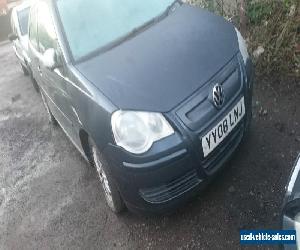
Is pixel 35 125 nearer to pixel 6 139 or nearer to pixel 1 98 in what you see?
pixel 6 139

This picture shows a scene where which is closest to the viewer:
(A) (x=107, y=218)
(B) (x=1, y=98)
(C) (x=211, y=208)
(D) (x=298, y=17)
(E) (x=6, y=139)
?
(C) (x=211, y=208)

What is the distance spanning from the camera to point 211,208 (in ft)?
10.4

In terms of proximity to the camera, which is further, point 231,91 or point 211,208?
point 211,208

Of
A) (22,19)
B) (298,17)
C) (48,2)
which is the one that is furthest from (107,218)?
(22,19)

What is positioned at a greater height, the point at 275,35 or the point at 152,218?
the point at 275,35

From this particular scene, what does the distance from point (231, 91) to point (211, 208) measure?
97cm

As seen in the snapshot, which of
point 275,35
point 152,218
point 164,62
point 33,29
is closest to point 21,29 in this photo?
point 33,29

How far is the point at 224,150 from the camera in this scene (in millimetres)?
2902

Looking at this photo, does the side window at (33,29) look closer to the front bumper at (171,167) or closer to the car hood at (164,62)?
the car hood at (164,62)

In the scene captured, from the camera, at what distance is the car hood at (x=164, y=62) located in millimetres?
2693

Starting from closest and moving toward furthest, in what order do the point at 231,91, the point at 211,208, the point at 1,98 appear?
the point at 231,91 → the point at 211,208 → the point at 1,98

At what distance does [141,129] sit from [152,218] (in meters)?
1.00
